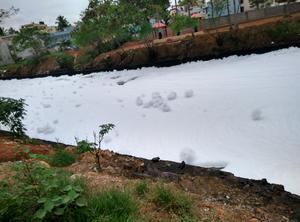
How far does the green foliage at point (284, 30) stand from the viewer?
1208 centimetres

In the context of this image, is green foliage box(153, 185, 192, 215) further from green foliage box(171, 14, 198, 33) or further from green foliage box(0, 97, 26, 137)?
green foliage box(171, 14, 198, 33)

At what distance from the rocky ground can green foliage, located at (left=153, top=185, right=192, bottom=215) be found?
6 centimetres

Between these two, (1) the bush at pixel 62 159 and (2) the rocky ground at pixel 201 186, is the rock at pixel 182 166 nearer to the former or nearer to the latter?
(2) the rocky ground at pixel 201 186

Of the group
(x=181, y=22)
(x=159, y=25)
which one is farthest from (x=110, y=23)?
(x=159, y=25)

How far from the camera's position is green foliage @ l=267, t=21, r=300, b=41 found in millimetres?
12078

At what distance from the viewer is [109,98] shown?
29.7 feet

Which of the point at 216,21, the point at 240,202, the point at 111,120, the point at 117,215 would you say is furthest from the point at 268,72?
the point at 216,21

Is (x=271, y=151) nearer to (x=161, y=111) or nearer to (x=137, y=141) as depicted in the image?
(x=137, y=141)

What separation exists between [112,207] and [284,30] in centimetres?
1191

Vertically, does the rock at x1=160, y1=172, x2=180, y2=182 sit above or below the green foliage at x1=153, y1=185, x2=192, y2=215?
below

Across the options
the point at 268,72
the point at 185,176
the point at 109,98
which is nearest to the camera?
the point at 185,176

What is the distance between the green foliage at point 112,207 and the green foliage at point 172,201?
241mm

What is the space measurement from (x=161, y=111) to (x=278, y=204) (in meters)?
3.98

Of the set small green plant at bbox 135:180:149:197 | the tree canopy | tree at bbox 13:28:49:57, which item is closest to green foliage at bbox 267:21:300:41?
the tree canopy
